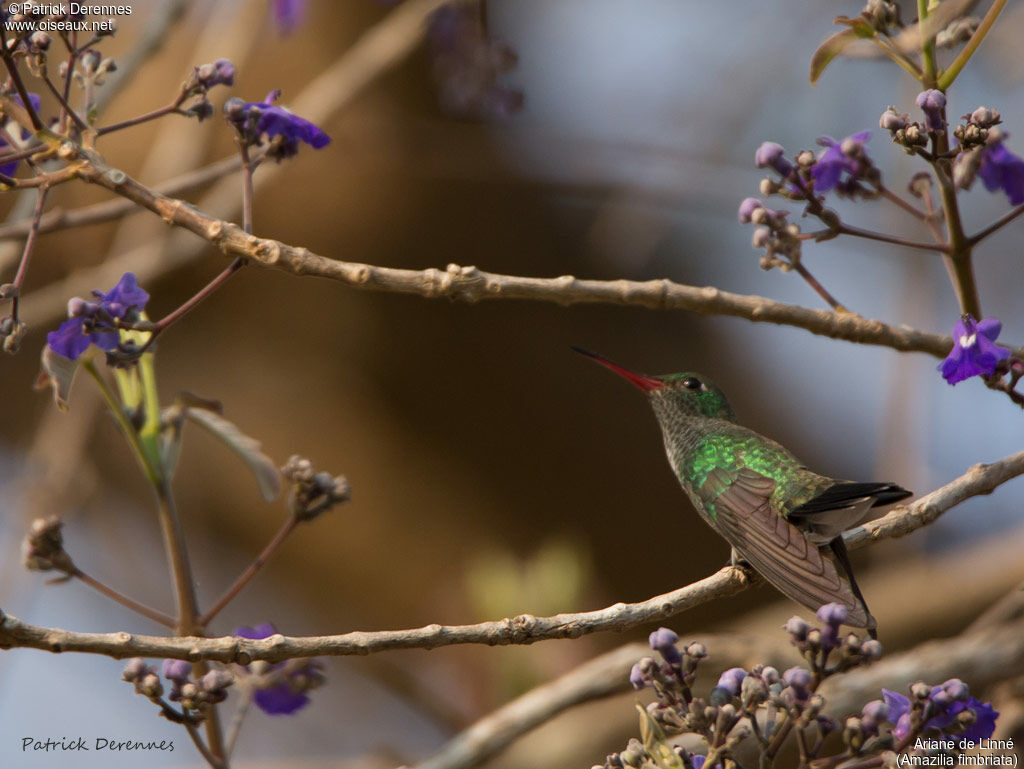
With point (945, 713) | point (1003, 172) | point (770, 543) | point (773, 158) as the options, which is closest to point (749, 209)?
point (773, 158)

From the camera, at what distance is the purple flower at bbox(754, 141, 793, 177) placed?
2.40 meters

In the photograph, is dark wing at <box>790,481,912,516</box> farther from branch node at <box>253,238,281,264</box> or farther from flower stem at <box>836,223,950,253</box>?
branch node at <box>253,238,281,264</box>

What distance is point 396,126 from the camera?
19.7 feet

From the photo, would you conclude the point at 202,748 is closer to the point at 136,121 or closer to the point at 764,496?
the point at 136,121

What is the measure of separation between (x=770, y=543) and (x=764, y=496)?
31 cm

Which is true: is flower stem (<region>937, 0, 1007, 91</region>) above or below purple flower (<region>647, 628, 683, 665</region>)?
above

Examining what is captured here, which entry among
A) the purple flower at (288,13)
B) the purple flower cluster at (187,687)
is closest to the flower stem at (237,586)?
the purple flower cluster at (187,687)

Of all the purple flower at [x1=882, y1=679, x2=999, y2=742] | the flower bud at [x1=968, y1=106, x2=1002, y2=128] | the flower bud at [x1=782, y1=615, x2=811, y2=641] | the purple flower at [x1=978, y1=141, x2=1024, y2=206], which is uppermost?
the purple flower at [x1=978, y1=141, x2=1024, y2=206]

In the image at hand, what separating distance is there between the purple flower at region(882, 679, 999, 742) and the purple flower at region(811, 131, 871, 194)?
1.16 meters

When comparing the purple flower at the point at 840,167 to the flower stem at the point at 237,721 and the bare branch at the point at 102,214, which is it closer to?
the bare branch at the point at 102,214

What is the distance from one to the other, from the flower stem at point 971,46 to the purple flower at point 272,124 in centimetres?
128

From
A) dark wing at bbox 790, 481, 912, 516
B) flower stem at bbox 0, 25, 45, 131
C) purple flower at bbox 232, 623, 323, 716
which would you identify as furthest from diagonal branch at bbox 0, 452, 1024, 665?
flower stem at bbox 0, 25, 45, 131

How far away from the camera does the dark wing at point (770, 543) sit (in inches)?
93.9

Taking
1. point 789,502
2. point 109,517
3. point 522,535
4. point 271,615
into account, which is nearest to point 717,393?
point 789,502
